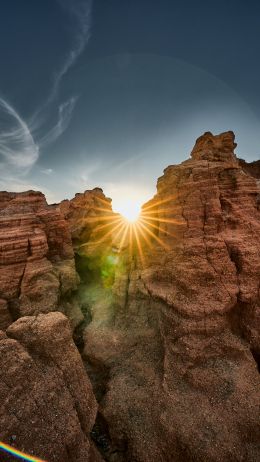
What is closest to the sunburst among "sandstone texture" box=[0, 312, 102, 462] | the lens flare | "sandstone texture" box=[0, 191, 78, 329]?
"sandstone texture" box=[0, 191, 78, 329]

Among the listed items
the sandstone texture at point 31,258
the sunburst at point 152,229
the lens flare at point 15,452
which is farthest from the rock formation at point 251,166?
the lens flare at point 15,452

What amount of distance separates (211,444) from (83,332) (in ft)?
38.1

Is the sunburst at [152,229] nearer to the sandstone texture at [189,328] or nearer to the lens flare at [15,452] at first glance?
the sandstone texture at [189,328]

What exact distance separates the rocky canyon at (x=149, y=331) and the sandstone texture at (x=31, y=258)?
0.11 metres

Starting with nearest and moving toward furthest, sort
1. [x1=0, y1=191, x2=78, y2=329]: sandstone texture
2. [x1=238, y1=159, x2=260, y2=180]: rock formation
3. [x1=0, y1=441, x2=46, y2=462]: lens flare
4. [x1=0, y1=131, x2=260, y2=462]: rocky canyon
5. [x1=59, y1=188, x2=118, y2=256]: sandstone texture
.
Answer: [x1=0, y1=441, x2=46, y2=462]: lens flare
[x1=0, y1=131, x2=260, y2=462]: rocky canyon
[x1=0, y1=191, x2=78, y2=329]: sandstone texture
[x1=59, y1=188, x2=118, y2=256]: sandstone texture
[x1=238, y1=159, x2=260, y2=180]: rock formation

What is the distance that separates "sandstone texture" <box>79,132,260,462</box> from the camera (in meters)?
11.6

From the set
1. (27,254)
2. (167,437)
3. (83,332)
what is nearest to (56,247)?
(27,254)

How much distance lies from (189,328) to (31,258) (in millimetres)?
14485

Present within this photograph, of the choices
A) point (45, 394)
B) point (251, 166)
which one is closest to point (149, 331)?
point (45, 394)

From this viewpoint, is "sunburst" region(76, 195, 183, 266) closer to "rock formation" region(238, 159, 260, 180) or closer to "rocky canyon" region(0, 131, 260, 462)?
"rocky canyon" region(0, 131, 260, 462)

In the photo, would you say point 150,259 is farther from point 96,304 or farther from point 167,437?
point 167,437

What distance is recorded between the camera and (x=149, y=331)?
1641 centimetres

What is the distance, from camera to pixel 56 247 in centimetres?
2367

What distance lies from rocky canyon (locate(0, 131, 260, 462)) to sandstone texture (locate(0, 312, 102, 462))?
0.04 m
